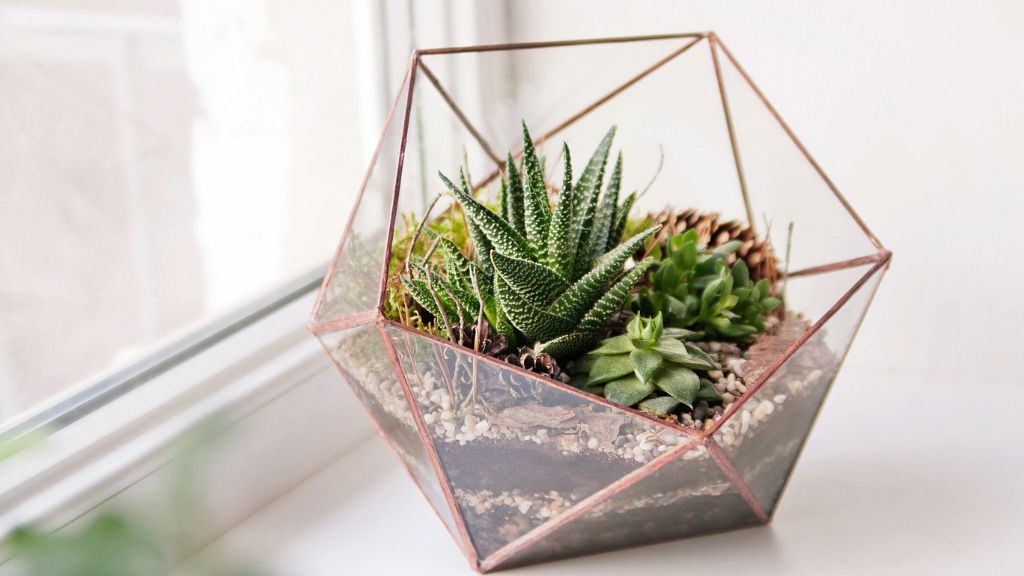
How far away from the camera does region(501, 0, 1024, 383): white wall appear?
36.5 inches

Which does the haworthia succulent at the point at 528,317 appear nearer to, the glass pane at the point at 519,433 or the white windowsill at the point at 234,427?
the glass pane at the point at 519,433

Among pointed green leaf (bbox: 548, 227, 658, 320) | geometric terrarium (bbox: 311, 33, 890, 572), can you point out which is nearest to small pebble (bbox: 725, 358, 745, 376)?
geometric terrarium (bbox: 311, 33, 890, 572)

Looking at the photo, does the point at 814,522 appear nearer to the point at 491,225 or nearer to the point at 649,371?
the point at 649,371

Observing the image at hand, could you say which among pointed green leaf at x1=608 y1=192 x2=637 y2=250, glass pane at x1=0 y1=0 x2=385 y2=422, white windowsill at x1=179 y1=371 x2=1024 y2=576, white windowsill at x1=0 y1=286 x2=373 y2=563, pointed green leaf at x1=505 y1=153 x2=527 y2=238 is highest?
glass pane at x1=0 y1=0 x2=385 y2=422

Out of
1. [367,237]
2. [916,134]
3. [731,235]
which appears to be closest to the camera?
[367,237]

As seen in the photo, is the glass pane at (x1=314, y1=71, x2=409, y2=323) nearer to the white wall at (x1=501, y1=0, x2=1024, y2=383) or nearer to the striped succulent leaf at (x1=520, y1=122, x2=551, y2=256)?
the striped succulent leaf at (x1=520, y1=122, x2=551, y2=256)

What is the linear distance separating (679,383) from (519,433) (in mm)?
110

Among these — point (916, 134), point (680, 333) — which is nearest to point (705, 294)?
point (680, 333)

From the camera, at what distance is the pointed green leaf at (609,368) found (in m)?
0.60

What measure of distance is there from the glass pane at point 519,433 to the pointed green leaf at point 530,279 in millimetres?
61

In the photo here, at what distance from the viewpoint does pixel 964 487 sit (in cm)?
79

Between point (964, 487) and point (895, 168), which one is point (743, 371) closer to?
point (964, 487)

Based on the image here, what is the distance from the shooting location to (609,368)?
608mm

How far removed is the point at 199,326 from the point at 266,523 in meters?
0.20
